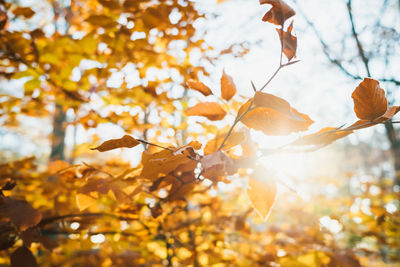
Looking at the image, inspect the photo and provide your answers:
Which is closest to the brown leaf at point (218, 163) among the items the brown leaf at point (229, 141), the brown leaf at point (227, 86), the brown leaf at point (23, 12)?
the brown leaf at point (229, 141)

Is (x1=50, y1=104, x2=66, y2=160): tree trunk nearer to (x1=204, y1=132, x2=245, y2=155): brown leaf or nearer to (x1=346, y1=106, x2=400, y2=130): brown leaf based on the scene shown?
(x1=204, y1=132, x2=245, y2=155): brown leaf

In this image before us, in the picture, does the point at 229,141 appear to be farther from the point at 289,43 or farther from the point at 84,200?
the point at 84,200

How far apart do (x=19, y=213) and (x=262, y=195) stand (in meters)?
0.70

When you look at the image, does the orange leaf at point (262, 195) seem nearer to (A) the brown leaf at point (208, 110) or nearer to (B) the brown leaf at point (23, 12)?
(A) the brown leaf at point (208, 110)

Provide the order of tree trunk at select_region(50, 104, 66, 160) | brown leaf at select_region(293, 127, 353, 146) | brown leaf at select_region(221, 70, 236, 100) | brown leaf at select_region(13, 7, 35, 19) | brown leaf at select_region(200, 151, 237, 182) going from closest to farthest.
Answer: brown leaf at select_region(200, 151, 237, 182), brown leaf at select_region(293, 127, 353, 146), brown leaf at select_region(221, 70, 236, 100), brown leaf at select_region(13, 7, 35, 19), tree trunk at select_region(50, 104, 66, 160)

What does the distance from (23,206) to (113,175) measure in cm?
27

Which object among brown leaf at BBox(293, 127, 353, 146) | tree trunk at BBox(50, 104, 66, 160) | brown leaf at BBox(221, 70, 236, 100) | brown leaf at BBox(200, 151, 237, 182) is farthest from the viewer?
tree trunk at BBox(50, 104, 66, 160)

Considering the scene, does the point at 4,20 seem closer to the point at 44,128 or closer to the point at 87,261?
the point at 87,261

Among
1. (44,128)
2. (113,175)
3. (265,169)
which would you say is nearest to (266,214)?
(265,169)

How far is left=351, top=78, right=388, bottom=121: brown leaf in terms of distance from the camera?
491 mm

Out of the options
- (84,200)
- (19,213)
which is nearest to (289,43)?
(84,200)

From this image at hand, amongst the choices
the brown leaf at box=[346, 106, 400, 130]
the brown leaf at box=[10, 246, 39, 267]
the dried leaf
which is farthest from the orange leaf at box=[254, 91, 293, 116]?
the brown leaf at box=[10, 246, 39, 267]

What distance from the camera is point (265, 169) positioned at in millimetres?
549

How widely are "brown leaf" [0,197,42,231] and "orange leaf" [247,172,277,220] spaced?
0.64 meters
